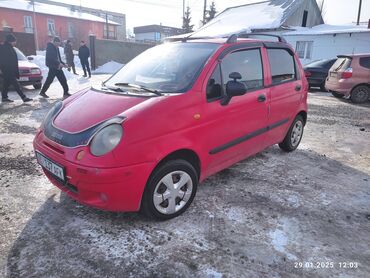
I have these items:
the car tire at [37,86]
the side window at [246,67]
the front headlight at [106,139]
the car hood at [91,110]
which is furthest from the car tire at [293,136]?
the car tire at [37,86]

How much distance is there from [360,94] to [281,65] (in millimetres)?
7424

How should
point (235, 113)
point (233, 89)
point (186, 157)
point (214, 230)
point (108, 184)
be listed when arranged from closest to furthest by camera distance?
point (108, 184), point (214, 230), point (186, 157), point (233, 89), point (235, 113)

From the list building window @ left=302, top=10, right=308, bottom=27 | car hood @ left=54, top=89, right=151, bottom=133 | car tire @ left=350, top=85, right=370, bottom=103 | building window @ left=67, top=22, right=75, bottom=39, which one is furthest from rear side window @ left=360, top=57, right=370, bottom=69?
building window @ left=67, top=22, right=75, bottom=39

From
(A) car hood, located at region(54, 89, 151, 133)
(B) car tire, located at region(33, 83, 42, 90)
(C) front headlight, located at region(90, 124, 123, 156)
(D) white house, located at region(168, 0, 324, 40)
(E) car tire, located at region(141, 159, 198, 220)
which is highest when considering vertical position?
(D) white house, located at region(168, 0, 324, 40)

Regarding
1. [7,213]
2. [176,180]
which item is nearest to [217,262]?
[176,180]

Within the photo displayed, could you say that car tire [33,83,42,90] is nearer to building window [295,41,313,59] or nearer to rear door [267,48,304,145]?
rear door [267,48,304,145]

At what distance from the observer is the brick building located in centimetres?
3703

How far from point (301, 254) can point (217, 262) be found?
75cm

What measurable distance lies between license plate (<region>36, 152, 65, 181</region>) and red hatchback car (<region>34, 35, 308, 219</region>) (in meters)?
0.01

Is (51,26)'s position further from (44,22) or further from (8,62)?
(8,62)

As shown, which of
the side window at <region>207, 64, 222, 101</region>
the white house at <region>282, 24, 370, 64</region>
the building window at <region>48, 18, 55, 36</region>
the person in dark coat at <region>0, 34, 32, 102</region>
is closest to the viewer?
the side window at <region>207, 64, 222, 101</region>

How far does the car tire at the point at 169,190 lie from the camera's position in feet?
9.21

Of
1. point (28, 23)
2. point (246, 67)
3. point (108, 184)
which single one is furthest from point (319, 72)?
point (28, 23)

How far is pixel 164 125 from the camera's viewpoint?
2.77 metres
